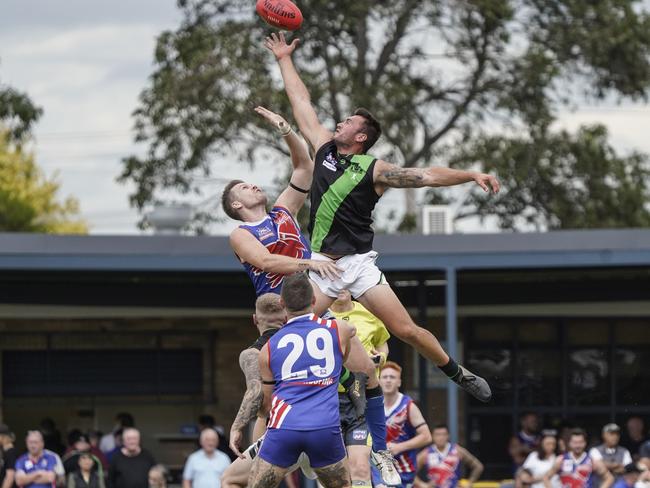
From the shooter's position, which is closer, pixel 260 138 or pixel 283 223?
pixel 283 223

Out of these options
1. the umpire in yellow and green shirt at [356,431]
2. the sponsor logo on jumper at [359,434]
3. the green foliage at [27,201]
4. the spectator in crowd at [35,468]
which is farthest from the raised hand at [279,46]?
the green foliage at [27,201]

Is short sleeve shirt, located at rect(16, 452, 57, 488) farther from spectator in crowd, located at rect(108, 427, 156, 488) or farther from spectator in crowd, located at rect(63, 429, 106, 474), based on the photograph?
spectator in crowd, located at rect(108, 427, 156, 488)

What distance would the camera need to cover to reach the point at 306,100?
1108cm

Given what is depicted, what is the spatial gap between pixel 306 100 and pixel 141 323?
13106mm

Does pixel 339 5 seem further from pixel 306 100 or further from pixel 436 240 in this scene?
pixel 306 100

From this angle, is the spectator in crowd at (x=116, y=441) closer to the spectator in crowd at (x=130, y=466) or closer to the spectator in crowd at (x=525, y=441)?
the spectator in crowd at (x=130, y=466)

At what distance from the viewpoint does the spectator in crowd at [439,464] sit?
18125 millimetres

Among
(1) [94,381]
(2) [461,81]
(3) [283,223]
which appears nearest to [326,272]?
(3) [283,223]

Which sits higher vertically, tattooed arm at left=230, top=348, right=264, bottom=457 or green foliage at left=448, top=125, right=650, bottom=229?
green foliage at left=448, top=125, right=650, bottom=229

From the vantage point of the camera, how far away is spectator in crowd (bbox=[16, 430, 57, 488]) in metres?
17.7

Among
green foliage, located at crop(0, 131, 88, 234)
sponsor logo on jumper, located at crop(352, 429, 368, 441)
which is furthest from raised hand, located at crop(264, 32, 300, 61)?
green foliage, located at crop(0, 131, 88, 234)

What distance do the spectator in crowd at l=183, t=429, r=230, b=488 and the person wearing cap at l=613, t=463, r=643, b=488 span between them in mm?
4783

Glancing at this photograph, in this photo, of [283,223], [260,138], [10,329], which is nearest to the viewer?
[283,223]

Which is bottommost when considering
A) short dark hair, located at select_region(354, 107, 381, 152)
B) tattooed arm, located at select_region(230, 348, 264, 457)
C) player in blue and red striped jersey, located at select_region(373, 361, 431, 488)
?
player in blue and red striped jersey, located at select_region(373, 361, 431, 488)
